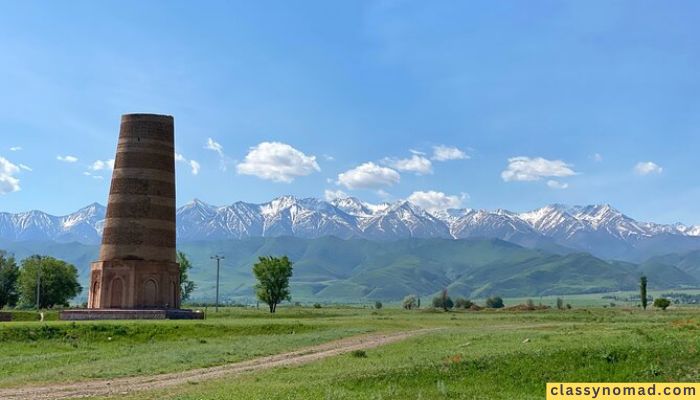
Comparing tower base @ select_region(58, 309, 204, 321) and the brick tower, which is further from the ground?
the brick tower

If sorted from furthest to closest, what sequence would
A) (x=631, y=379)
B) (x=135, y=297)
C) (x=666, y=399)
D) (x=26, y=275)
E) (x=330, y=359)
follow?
(x=26, y=275) < (x=135, y=297) < (x=330, y=359) < (x=631, y=379) < (x=666, y=399)

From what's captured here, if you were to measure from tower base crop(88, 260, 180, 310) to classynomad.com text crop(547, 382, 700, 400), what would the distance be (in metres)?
55.6

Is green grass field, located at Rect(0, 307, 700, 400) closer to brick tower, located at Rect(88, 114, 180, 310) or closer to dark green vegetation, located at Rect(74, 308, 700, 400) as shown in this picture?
dark green vegetation, located at Rect(74, 308, 700, 400)

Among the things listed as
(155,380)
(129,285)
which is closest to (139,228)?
(129,285)

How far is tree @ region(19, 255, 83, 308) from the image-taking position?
105 metres

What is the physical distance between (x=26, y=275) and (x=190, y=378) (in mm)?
86250

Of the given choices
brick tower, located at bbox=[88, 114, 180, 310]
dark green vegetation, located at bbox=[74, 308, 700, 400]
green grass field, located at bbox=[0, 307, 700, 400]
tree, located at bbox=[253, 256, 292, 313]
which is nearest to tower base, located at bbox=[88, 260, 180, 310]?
brick tower, located at bbox=[88, 114, 180, 310]

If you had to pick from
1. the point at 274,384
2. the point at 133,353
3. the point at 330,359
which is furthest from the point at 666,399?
the point at 133,353

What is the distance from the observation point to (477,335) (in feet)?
139

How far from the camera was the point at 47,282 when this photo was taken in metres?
105

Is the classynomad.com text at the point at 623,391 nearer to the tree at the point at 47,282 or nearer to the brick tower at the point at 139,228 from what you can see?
the brick tower at the point at 139,228

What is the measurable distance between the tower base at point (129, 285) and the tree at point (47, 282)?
36406 mm

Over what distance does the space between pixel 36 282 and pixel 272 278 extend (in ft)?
115

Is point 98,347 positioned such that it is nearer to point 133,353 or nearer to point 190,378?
point 133,353
